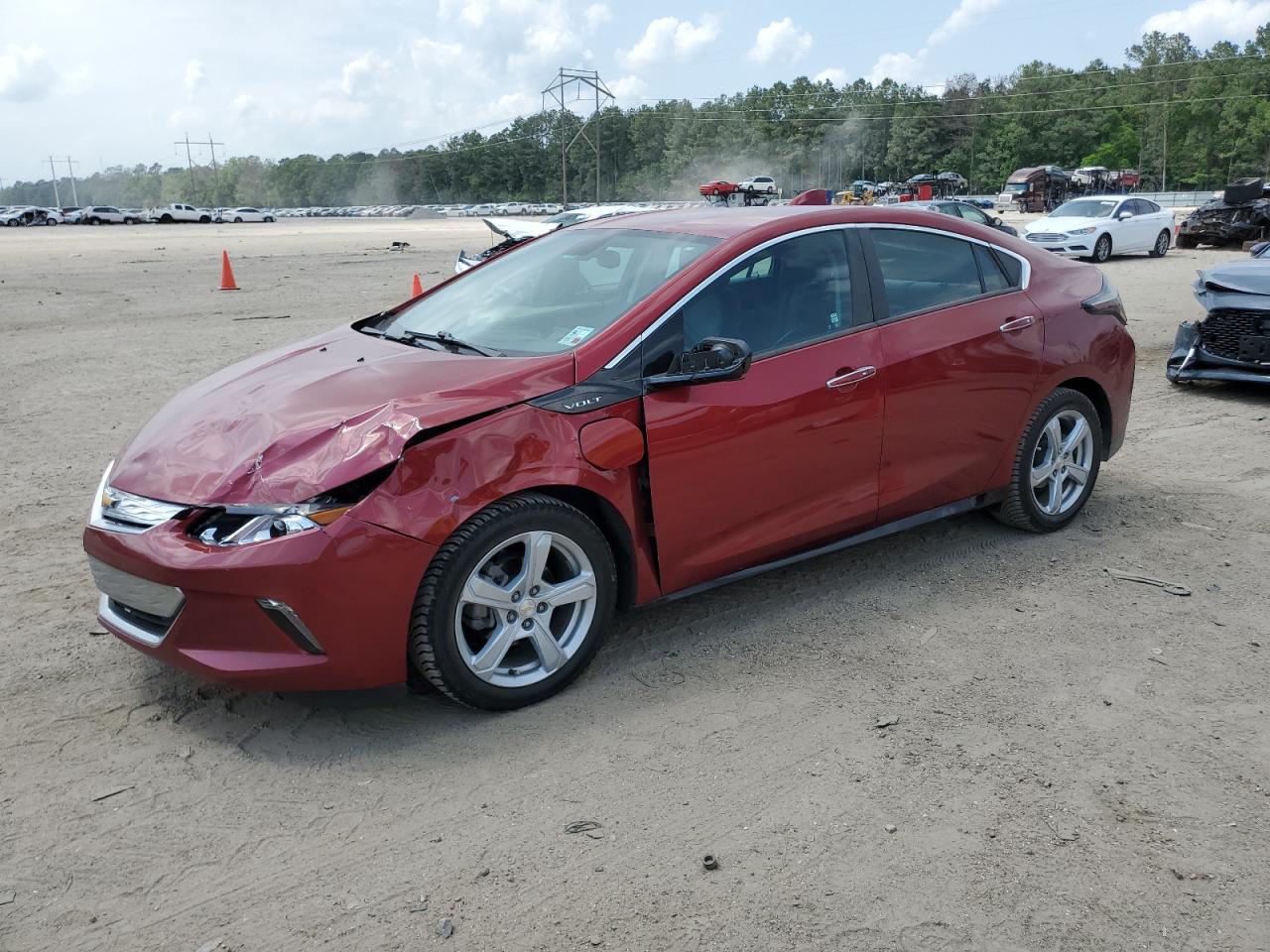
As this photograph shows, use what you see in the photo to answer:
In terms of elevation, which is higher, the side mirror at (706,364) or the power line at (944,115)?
the power line at (944,115)

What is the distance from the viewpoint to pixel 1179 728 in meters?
3.48

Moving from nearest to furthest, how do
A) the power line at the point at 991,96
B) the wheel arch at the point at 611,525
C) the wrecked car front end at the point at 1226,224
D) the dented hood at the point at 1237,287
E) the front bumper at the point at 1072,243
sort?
1. the wheel arch at the point at 611,525
2. the dented hood at the point at 1237,287
3. the front bumper at the point at 1072,243
4. the wrecked car front end at the point at 1226,224
5. the power line at the point at 991,96

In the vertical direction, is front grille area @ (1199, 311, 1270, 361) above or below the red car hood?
below

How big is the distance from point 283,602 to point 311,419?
0.66 m

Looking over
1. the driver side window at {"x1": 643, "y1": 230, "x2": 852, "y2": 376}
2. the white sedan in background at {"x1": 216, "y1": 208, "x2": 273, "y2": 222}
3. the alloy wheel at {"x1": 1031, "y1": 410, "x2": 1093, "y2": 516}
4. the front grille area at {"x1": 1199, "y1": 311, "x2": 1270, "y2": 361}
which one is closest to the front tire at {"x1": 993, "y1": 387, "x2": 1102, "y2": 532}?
the alloy wheel at {"x1": 1031, "y1": 410, "x2": 1093, "y2": 516}

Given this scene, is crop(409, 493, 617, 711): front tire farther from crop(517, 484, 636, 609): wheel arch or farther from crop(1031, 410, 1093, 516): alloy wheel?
crop(1031, 410, 1093, 516): alloy wheel

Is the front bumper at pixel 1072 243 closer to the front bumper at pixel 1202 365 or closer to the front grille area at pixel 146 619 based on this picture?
the front bumper at pixel 1202 365

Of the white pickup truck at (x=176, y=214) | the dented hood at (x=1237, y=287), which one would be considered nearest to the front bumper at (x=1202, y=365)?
the dented hood at (x=1237, y=287)

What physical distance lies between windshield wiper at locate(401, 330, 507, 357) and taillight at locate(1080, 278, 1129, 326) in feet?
9.97

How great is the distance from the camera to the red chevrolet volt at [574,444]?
321 centimetres

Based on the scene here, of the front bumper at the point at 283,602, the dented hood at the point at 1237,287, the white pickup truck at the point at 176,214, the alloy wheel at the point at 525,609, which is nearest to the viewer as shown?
the front bumper at the point at 283,602

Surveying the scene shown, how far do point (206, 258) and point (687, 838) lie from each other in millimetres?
28833

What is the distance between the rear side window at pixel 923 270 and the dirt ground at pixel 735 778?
1.24 meters

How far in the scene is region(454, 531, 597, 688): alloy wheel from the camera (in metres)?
3.44
